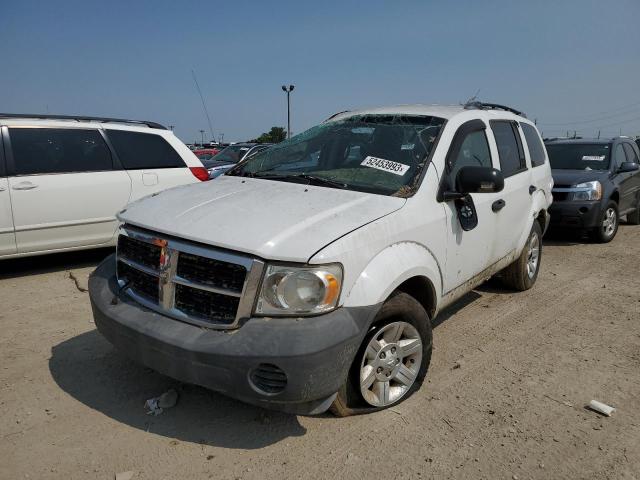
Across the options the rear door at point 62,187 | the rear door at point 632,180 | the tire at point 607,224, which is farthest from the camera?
the rear door at point 632,180

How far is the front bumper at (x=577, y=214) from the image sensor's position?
745 centimetres

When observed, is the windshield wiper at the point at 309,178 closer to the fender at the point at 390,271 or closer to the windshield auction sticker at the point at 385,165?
the windshield auction sticker at the point at 385,165

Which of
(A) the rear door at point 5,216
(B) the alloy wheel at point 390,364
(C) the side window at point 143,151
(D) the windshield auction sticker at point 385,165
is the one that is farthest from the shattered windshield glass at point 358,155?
(A) the rear door at point 5,216

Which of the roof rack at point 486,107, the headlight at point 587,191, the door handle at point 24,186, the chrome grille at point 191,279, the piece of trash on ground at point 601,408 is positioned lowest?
the piece of trash on ground at point 601,408

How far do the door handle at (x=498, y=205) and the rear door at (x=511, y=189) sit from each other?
33mm

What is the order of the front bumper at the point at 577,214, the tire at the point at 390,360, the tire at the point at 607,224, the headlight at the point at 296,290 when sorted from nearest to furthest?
the headlight at the point at 296,290 < the tire at the point at 390,360 < the front bumper at the point at 577,214 < the tire at the point at 607,224

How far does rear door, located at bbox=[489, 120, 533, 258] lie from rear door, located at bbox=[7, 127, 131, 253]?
13.6 feet

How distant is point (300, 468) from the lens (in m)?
2.39

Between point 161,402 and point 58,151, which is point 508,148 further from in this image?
point 58,151

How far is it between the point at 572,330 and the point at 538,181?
1541 millimetres

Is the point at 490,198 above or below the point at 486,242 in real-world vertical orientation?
above

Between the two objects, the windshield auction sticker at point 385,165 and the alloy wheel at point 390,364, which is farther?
the windshield auction sticker at point 385,165

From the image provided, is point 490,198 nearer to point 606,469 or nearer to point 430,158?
point 430,158

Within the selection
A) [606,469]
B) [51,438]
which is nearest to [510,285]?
[606,469]
